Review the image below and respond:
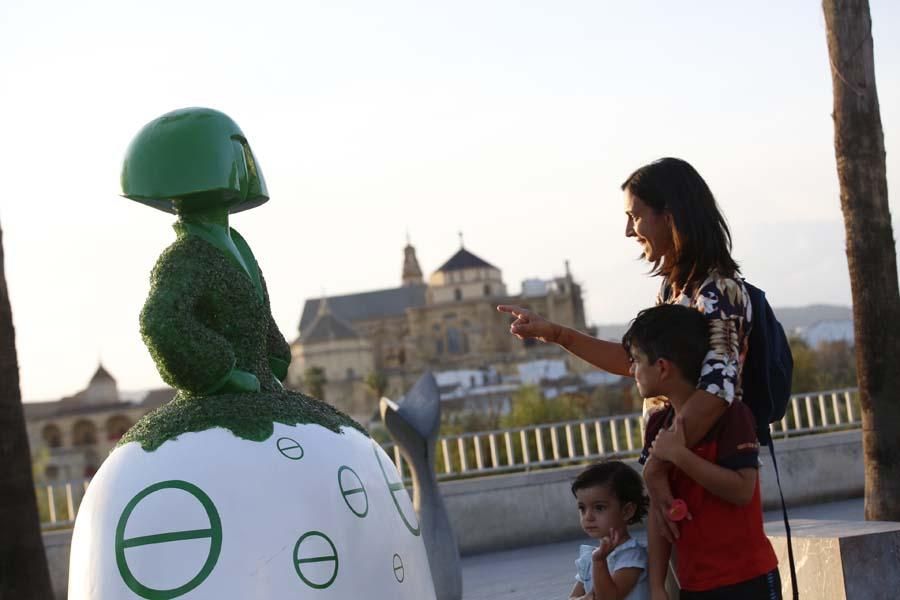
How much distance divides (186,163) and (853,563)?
3.30 meters

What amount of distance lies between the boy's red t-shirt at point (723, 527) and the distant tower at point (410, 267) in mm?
117629

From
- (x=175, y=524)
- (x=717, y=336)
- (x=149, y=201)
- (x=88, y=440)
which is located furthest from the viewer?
(x=88, y=440)

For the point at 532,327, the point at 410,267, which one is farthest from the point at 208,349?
the point at 410,267

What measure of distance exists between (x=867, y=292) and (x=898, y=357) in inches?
18.3

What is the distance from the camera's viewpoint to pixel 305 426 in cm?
424

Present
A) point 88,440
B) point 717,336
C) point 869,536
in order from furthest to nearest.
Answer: point 88,440 < point 869,536 < point 717,336

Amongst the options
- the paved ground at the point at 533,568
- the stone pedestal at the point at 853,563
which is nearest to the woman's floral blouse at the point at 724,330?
the stone pedestal at the point at 853,563

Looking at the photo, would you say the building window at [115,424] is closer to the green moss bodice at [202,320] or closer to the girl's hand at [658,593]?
the green moss bodice at [202,320]

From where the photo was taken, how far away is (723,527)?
3229 millimetres

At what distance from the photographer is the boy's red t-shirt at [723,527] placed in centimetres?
322

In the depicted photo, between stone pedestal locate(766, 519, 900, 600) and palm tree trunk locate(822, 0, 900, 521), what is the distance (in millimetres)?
2696

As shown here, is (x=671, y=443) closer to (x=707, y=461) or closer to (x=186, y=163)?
(x=707, y=461)

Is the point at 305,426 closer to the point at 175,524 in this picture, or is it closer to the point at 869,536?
the point at 175,524

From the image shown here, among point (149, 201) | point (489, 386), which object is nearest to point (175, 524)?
point (149, 201)
